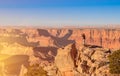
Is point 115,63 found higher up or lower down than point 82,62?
higher up

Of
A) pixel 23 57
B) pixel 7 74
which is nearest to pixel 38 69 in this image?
pixel 7 74

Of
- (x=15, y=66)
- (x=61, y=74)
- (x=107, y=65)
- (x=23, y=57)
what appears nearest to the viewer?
(x=107, y=65)

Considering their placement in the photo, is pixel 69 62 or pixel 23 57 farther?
pixel 23 57

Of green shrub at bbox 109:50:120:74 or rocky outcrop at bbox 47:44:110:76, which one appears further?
rocky outcrop at bbox 47:44:110:76

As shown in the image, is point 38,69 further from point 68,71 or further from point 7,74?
point 7,74

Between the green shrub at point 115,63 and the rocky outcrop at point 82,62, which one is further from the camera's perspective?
the rocky outcrop at point 82,62

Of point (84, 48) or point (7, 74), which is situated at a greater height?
point (84, 48)

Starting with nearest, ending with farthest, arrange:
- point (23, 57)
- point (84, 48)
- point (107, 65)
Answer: point (107, 65), point (84, 48), point (23, 57)

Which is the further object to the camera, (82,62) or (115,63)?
(82,62)
